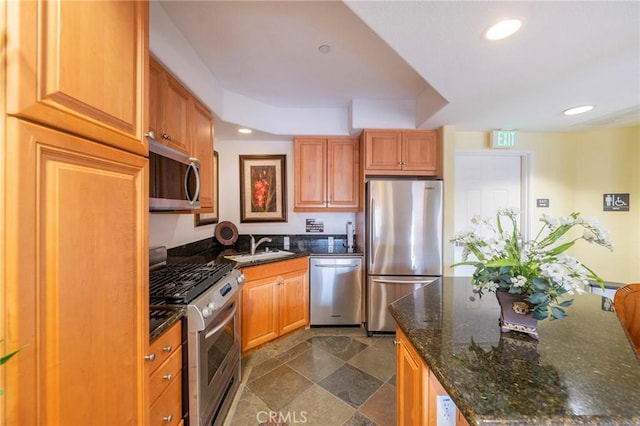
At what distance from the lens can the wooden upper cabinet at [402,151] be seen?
2.76 meters

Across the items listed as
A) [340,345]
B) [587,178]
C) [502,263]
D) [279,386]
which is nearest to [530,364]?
[502,263]

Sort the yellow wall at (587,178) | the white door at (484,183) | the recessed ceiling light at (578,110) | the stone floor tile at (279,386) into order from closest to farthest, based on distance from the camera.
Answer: the stone floor tile at (279,386) < the recessed ceiling light at (578,110) < the yellow wall at (587,178) < the white door at (484,183)

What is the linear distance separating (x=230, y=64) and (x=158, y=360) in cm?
210

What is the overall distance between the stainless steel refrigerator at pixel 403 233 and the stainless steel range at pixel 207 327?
1.44 m

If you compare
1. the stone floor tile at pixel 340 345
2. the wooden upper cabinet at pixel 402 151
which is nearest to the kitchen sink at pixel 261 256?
the stone floor tile at pixel 340 345

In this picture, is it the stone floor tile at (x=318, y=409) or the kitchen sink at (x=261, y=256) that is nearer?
the stone floor tile at (x=318, y=409)

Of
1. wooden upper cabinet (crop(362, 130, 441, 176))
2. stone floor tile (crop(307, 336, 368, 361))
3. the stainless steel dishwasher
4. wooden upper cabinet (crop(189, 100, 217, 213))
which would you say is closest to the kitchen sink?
the stainless steel dishwasher

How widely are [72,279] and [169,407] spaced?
0.94 metres

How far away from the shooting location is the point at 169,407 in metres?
1.18

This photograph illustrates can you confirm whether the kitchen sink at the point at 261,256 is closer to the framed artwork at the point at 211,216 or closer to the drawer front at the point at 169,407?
the framed artwork at the point at 211,216

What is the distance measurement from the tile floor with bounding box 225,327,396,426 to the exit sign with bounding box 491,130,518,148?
2444 millimetres

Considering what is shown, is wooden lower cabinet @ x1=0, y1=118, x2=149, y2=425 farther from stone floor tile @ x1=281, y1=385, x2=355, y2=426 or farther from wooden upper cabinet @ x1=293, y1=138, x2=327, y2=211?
wooden upper cabinet @ x1=293, y1=138, x2=327, y2=211

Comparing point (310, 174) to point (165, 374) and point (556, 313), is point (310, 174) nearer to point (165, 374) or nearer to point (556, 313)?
point (165, 374)

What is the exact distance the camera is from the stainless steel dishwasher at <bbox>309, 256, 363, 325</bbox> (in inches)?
109
